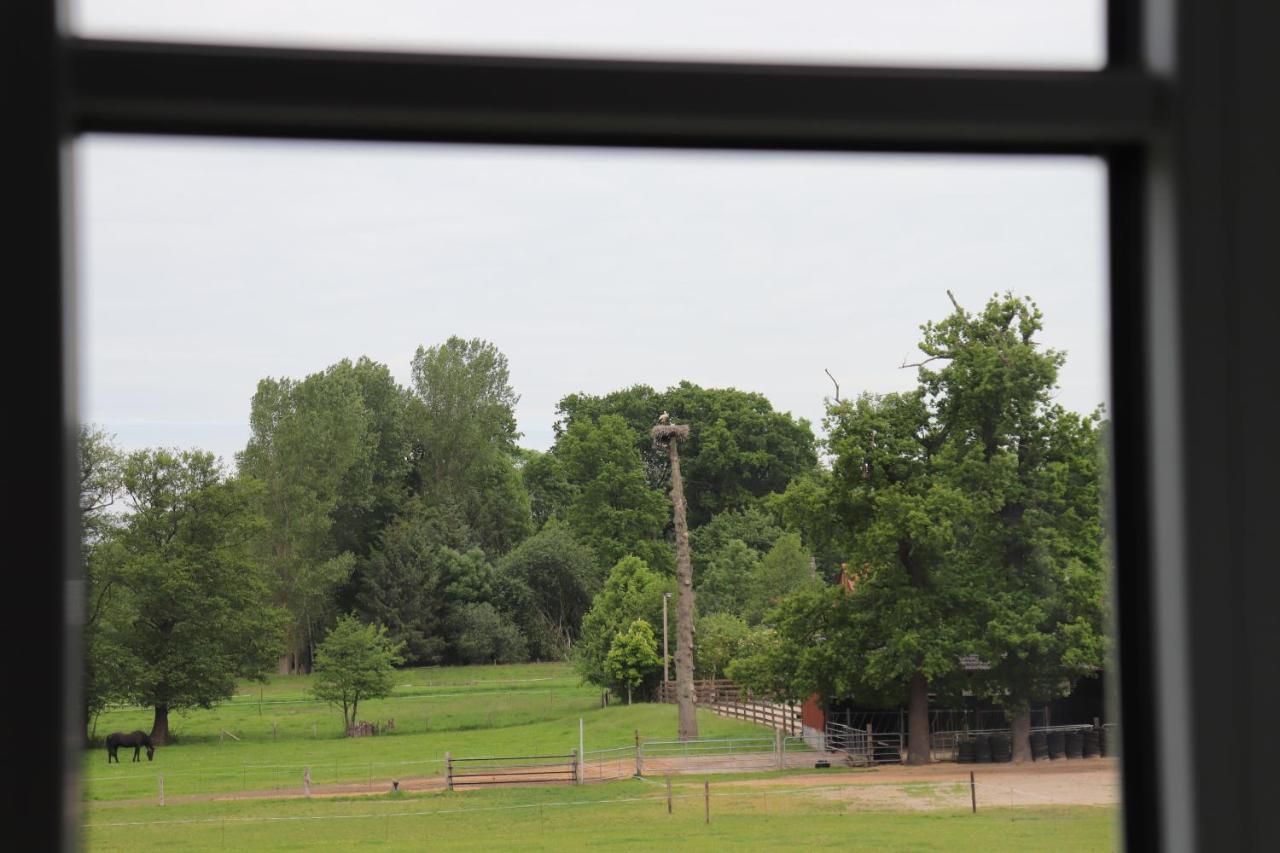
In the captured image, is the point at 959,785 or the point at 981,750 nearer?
the point at 981,750

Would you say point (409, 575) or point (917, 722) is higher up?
point (409, 575)

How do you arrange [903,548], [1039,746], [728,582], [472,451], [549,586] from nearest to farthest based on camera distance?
1. [472,451]
2. [549,586]
3. [728,582]
4. [1039,746]
5. [903,548]

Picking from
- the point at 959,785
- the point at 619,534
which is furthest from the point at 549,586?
the point at 959,785

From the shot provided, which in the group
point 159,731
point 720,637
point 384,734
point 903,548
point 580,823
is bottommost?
point 580,823

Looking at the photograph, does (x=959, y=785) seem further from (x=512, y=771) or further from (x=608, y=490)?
A: (x=608, y=490)

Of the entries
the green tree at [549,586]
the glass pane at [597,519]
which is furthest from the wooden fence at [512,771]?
the green tree at [549,586]

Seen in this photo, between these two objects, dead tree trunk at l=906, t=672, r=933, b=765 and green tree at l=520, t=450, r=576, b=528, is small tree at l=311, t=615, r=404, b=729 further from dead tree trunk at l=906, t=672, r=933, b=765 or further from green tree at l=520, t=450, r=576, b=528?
dead tree trunk at l=906, t=672, r=933, b=765

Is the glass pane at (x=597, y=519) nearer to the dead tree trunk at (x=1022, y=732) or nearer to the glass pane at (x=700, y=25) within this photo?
the dead tree trunk at (x=1022, y=732)

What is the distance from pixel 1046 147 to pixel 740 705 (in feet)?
15.9

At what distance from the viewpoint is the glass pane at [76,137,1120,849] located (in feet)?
8.30

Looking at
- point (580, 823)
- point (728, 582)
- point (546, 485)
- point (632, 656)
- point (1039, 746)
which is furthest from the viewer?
point (580, 823)

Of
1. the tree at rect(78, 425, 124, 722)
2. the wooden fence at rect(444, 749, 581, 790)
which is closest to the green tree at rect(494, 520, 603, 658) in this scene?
the tree at rect(78, 425, 124, 722)

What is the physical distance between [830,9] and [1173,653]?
0.84ft

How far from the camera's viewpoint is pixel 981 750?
457 cm
